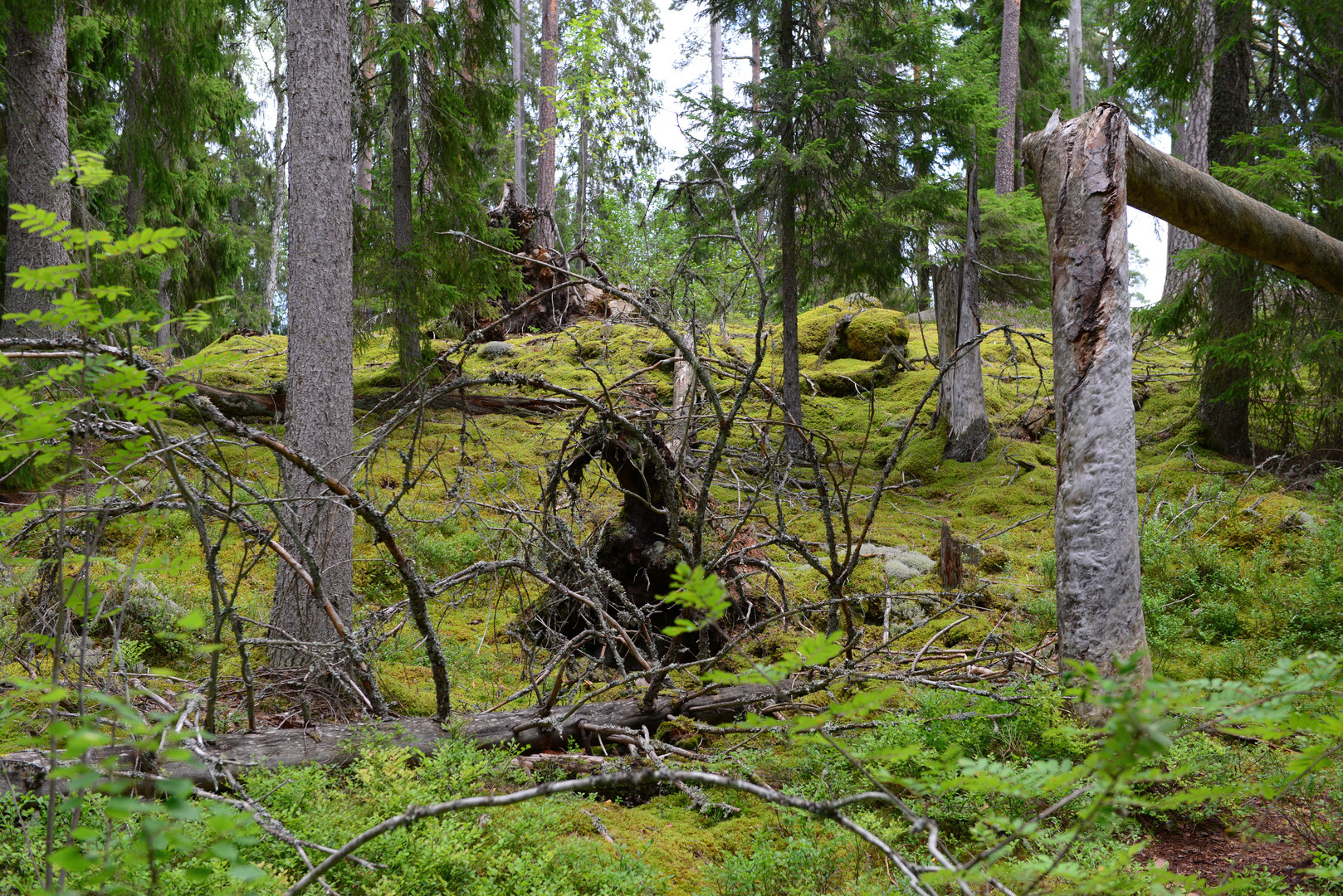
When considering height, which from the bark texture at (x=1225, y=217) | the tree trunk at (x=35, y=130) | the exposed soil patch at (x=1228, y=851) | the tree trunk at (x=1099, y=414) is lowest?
the exposed soil patch at (x=1228, y=851)

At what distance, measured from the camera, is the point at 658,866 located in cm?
288

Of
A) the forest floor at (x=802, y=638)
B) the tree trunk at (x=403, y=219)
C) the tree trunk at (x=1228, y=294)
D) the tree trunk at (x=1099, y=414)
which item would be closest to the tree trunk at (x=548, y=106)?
the tree trunk at (x=403, y=219)

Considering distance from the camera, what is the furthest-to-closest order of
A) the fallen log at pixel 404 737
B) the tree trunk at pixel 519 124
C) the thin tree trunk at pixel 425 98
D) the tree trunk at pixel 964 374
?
the tree trunk at pixel 519 124 < the tree trunk at pixel 964 374 < the thin tree trunk at pixel 425 98 < the fallen log at pixel 404 737

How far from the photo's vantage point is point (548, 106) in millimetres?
19438

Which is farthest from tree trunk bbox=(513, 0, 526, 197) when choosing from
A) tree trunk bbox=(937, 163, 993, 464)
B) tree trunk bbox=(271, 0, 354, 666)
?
tree trunk bbox=(271, 0, 354, 666)

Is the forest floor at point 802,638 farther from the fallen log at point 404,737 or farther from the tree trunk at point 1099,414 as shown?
A: the tree trunk at point 1099,414

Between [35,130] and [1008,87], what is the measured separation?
16.3 meters

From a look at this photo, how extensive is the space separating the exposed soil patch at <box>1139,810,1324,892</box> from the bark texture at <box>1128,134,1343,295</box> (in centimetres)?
305

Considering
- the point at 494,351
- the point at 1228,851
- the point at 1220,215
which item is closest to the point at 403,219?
the point at 494,351

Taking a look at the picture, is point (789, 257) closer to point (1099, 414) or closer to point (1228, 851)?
point (1099, 414)

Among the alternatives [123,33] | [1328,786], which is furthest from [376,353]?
[1328,786]

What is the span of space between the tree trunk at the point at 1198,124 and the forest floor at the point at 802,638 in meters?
1.89

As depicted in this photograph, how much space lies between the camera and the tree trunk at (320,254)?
17.6ft

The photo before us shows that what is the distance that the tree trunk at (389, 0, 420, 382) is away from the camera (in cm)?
947
